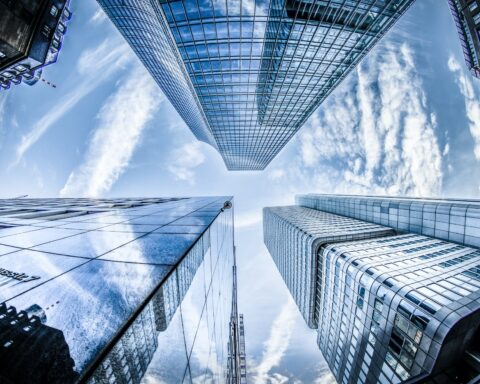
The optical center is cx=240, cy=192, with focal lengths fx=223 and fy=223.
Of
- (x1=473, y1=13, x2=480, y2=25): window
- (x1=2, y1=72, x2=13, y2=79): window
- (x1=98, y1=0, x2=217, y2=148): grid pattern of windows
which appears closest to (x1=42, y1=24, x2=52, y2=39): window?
(x1=98, y1=0, x2=217, y2=148): grid pattern of windows

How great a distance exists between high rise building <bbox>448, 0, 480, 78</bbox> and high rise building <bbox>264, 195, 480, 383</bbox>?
33.0m

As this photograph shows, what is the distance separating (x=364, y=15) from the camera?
103ft

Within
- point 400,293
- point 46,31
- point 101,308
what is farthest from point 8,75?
point 400,293

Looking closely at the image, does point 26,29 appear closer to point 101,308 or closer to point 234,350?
point 101,308

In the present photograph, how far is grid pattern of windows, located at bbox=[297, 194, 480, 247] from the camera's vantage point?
33.4 meters

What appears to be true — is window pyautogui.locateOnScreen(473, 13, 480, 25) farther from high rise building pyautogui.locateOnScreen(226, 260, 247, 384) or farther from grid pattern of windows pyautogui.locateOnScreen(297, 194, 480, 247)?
high rise building pyautogui.locateOnScreen(226, 260, 247, 384)

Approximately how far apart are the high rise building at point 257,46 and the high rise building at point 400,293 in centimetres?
3109

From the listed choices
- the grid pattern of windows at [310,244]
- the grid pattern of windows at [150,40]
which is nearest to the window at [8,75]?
the grid pattern of windows at [150,40]

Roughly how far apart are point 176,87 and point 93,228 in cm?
8002

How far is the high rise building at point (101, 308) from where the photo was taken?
2.23m

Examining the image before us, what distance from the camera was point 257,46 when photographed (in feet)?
113

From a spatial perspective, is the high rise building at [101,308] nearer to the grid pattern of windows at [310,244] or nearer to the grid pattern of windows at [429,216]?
the grid pattern of windows at [429,216]

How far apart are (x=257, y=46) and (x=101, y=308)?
39.9m

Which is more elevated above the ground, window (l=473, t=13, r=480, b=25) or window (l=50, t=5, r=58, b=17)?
window (l=473, t=13, r=480, b=25)
